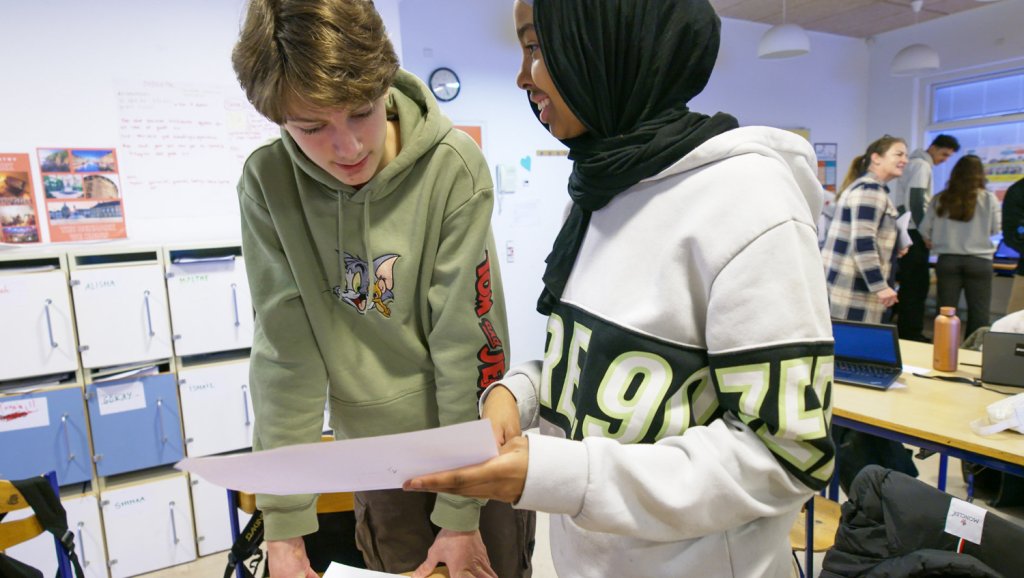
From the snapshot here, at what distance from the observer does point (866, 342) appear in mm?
2230

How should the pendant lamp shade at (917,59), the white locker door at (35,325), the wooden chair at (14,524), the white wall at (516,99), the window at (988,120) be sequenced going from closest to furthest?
the wooden chair at (14,524), the white locker door at (35,325), the white wall at (516,99), the pendant lamp shade at (917,59), the window at (988,120)

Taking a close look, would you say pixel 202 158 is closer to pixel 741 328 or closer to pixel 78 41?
pixel 78 41

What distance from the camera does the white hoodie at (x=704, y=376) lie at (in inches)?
24.3

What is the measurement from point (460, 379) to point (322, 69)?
54cm

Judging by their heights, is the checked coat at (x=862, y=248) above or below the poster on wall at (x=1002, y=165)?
below

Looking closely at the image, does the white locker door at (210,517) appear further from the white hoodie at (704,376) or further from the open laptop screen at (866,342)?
the open laptop screen at (866,342)

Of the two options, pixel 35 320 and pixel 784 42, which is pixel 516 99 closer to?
pixel 784 42

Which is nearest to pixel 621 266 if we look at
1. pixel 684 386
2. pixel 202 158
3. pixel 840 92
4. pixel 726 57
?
pixel 684 386

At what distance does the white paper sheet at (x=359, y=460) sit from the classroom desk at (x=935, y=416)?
1.61 m

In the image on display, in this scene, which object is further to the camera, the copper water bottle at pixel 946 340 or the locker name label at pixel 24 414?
the locker name label at pixel 24 414

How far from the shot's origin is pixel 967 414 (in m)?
1.80

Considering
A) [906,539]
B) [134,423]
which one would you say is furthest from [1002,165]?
[134,423]

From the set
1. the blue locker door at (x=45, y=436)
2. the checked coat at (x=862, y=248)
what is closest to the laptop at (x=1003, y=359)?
the checked coat at (x=862, y=248)

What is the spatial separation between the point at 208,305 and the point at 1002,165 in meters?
7.09
